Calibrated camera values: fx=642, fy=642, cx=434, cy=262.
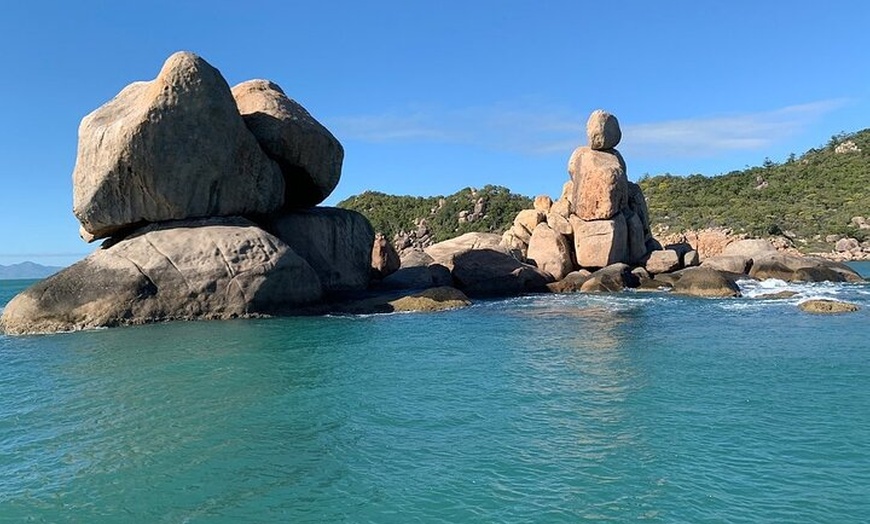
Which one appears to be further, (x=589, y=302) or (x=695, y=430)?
(x=589, y=302)

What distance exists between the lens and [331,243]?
3108cm

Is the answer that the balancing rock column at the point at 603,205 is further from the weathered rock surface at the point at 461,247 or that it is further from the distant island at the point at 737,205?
the distant island at the point at 737,205

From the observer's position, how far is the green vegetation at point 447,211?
90.2 metres

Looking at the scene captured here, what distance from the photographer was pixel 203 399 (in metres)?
12.8

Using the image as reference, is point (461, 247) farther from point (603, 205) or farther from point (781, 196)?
point (781, 196)

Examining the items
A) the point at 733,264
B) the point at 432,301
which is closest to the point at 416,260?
the point at 432,301

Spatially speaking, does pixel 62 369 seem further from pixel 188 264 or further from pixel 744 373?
pixel 744 373

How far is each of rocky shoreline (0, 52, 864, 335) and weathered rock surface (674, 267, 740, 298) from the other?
0.27 feet

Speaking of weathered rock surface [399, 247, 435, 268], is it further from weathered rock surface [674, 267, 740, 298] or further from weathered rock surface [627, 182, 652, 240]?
weathered rock surface [674, 267, 740, 298]

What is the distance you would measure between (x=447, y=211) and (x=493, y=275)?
2335 inches

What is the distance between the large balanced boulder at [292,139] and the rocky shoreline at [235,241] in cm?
7

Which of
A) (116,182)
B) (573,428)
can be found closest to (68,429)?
(573,428)

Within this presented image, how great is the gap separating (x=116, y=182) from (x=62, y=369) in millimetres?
11580

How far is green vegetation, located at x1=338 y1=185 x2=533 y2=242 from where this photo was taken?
90.2 meters
